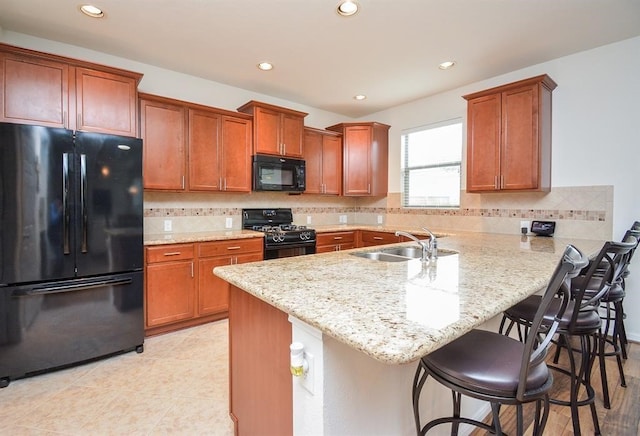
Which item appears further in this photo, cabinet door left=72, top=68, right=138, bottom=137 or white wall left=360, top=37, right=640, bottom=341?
white wall left=360, top=37, right=640, bottom=341

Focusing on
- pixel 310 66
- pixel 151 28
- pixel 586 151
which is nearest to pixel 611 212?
pixel 586 151

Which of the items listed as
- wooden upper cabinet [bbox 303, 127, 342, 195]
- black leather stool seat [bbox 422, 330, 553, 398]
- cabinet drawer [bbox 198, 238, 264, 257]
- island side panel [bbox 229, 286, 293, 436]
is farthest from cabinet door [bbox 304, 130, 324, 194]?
black leather stool seat [bbox 422, 330, 553, 398]

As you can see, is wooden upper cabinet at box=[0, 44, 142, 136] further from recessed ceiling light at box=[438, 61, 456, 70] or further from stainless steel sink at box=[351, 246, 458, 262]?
recessed ceiling light at box=[438, 61, 456, 70]

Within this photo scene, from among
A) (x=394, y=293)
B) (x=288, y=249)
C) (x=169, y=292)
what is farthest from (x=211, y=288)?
(x=394, y=293)

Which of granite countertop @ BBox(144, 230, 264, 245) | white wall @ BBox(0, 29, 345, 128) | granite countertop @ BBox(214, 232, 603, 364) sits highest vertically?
white wall @ BBox(0, 29, 345, 128)

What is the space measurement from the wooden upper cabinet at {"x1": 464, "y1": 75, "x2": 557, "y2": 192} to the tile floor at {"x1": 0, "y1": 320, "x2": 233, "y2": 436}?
318cm

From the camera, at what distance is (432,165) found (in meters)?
4.27

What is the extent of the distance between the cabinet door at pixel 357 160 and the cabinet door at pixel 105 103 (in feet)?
9.11

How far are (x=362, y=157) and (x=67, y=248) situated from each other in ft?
11.8

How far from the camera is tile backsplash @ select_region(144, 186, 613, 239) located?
299 cm

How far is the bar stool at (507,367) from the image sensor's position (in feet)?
2.89

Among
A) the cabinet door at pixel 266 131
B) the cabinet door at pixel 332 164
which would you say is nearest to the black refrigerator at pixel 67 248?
the cabinet door at pixel 266 131

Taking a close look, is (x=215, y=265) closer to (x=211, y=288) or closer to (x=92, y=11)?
(x=211, y=288)

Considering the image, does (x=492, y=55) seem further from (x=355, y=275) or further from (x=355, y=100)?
(x=355, y=275)
